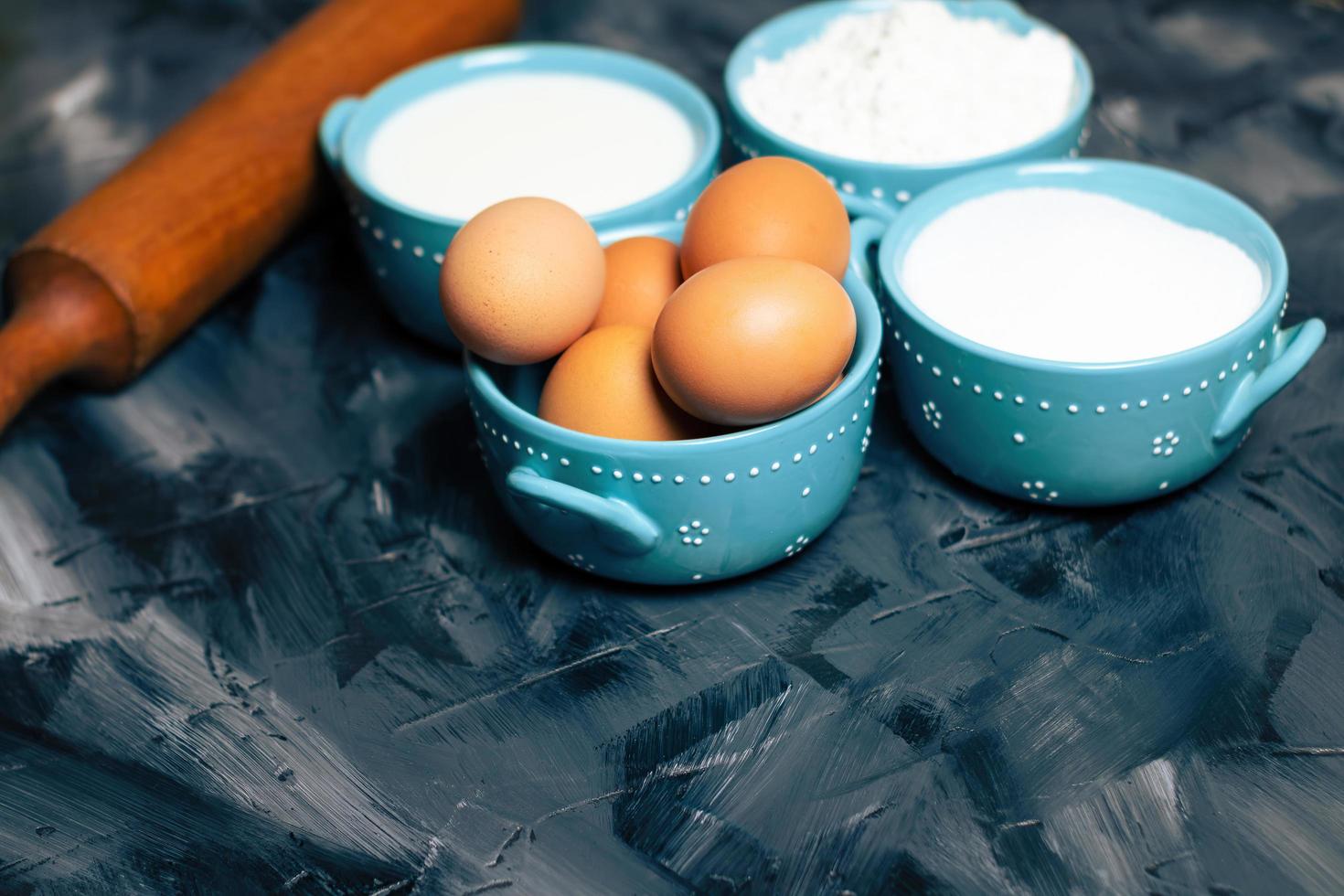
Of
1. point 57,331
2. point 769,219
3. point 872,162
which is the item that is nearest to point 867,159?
point 872,162

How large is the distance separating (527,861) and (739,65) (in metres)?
0.73

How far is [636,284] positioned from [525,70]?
46cm

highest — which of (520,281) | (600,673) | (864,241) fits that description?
(520,281)

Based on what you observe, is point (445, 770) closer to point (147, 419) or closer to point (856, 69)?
point (147, 419)

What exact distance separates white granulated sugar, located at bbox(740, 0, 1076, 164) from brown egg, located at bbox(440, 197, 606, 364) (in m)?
0.34

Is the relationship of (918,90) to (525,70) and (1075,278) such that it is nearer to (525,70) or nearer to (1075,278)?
(1075,278)

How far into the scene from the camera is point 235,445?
0.99m

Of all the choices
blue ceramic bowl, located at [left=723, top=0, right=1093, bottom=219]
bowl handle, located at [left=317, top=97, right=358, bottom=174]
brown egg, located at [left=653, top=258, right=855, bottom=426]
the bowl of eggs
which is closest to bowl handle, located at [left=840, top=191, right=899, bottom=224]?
blue ceramic bowl, located at [left=723, top=0, right=1093, bottom=219]

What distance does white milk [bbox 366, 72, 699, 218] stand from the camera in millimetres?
1040

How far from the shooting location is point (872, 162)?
1.01 meters

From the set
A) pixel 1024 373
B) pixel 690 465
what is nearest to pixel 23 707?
pixel 690 465

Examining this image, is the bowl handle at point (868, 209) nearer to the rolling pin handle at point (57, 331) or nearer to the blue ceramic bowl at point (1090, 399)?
the blue ceramic bowl at point (1090, 399)

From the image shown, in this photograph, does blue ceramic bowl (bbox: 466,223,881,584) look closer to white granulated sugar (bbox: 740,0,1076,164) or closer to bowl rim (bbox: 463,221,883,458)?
bowl rim (bbox: 463,221,883,458)

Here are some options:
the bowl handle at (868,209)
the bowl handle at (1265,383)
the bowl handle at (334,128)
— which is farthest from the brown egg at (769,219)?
the bowl handle at (334,128)
